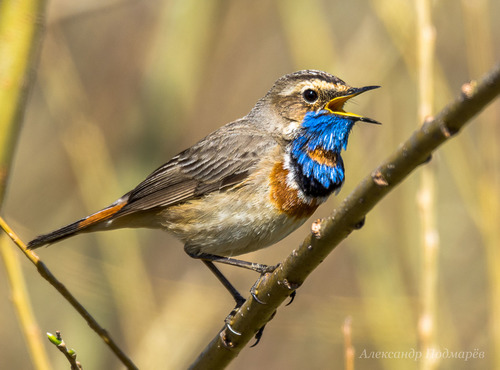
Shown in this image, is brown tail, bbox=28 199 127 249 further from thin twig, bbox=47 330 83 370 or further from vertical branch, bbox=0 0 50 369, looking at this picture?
thin twig, bbox=47 330 83 370

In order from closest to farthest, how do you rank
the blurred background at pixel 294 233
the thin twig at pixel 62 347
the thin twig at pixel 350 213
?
the thin twig at pixel 350 213 < the thin twig at pixel 62 347 < the blurred background at pixel 294 233

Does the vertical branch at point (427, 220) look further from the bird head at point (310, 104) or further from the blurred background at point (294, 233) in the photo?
the blurred background at point (294, 233)

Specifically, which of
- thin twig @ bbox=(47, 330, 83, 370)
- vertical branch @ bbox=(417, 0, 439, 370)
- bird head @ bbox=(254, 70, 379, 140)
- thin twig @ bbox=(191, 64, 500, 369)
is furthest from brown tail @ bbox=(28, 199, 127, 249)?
vertical branch @ bbox=(417, 0, 439, 370)

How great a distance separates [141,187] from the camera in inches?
187

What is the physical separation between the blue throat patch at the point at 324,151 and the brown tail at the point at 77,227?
4.36ft

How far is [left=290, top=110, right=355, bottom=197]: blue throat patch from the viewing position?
163 inches

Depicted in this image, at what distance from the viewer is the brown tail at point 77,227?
420 cm

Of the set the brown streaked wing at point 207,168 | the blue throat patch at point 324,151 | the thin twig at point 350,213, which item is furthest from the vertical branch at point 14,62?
the blue throat patch at point 324,151

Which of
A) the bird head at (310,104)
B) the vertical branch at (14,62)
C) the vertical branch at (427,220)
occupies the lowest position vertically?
the vertical branch at (427,220)

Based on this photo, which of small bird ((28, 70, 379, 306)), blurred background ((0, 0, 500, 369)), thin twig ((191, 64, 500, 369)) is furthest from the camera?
blurred background ((0, 0, 500, 369))

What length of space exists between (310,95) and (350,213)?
7.23 feet

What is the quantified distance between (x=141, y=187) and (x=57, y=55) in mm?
1615

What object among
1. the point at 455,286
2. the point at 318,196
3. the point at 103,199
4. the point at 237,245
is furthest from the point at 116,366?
the point at 455,286

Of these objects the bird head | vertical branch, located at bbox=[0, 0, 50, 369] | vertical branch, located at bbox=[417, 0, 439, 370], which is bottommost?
vertical branch, located at bbox=[417, 0, 439, 370]
